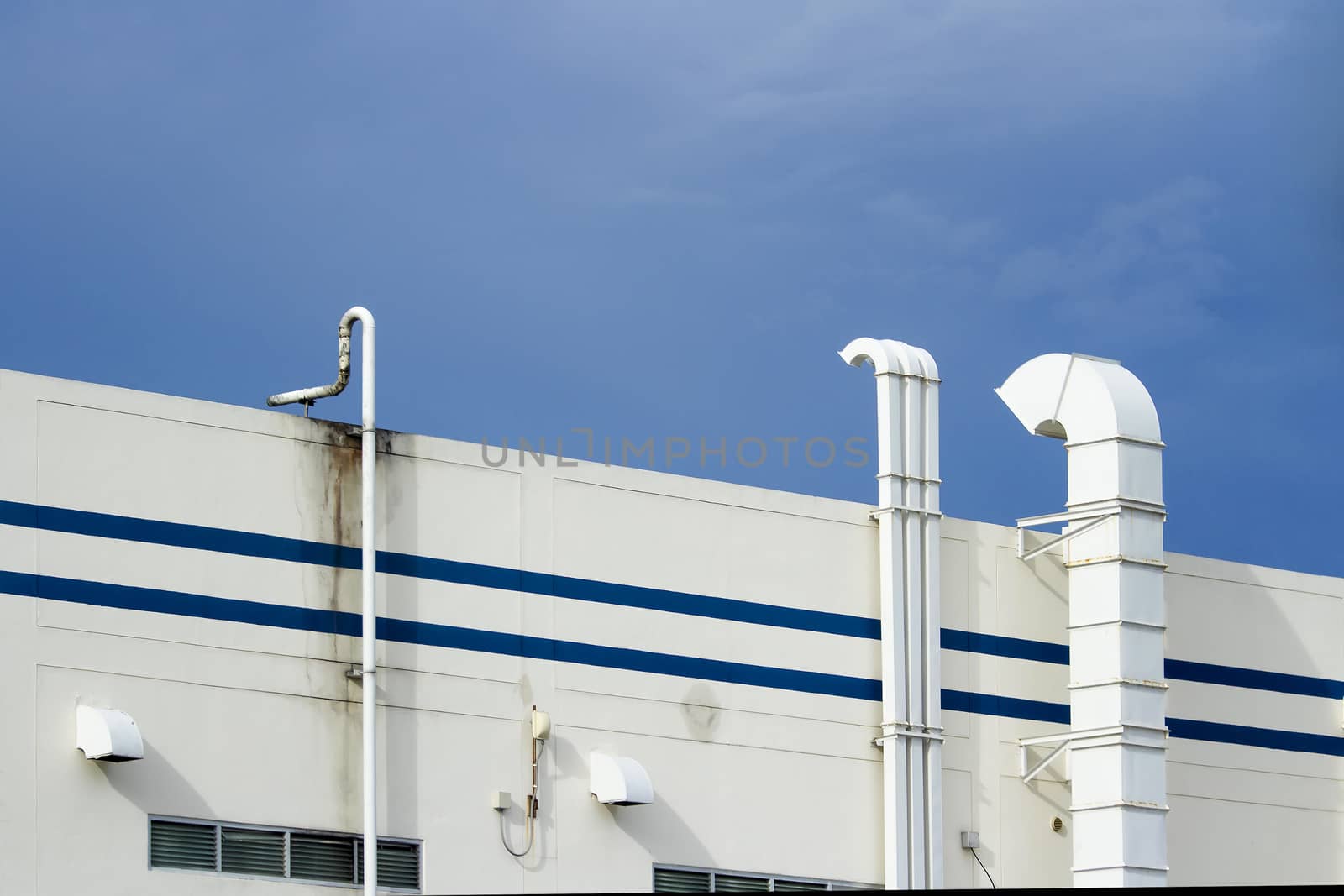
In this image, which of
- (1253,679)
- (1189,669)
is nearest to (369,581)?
(1189,669)

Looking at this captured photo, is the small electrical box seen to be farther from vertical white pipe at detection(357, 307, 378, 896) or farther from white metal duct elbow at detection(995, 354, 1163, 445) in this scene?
white metal duct elbow at detection(995, 354, 1163, 445)

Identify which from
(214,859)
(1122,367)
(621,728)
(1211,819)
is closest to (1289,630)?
(1211,819)

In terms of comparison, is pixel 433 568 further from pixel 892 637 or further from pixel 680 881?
pixel 892 637

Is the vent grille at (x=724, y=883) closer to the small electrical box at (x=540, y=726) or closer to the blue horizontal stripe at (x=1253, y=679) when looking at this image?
the small electrical box at (x=540, y=726)

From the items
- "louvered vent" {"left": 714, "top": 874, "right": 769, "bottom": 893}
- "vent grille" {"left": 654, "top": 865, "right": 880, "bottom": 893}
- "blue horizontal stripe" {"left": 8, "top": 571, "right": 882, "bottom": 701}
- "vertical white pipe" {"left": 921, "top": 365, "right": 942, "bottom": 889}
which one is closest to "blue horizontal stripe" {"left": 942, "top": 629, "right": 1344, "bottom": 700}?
"vertical white pipe" {"left": 921, "top": 365, "right": 942, "bottom": 889}

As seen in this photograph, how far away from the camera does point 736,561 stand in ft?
91.2

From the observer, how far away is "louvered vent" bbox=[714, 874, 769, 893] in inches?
1050

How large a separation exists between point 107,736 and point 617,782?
20.3 feet

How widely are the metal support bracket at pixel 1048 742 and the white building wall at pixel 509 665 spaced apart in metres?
0.14

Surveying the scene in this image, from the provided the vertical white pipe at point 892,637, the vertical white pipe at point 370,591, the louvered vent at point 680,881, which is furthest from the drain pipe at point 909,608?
the vertical white pipe at point 370,591

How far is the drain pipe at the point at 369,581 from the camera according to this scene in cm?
2391

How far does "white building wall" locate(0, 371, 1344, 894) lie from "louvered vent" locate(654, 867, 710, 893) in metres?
0.20

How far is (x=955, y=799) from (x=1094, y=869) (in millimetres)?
2003

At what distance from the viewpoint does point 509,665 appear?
25734 mm
